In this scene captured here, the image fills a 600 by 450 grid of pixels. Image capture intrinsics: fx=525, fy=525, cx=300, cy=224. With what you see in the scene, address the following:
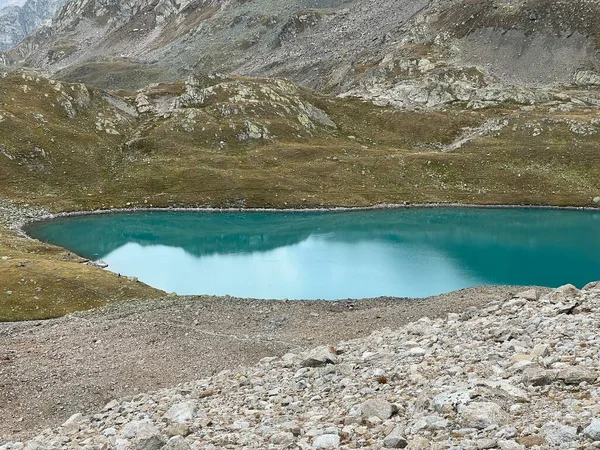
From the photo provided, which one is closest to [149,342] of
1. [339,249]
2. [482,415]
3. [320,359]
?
[320,359]

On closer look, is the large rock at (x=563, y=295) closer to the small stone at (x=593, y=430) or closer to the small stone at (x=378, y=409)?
the small stone at (x=378, y=409)

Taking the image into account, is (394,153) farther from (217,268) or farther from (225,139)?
(217,268)

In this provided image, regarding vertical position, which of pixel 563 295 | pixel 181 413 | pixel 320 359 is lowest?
pixel 181 413

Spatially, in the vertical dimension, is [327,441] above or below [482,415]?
below

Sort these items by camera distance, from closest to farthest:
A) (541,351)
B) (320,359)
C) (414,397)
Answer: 1. (414,397)
2. (541,351)
3. (320,359)

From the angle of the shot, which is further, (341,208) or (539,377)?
(341,208)

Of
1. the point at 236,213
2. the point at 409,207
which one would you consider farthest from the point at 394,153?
the point at 236,213

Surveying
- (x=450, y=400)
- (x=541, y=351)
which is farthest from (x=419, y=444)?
(x=541, y=351)

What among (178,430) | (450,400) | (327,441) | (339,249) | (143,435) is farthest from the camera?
(339,249)

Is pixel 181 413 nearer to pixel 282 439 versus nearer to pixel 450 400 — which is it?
pixel 282 439
